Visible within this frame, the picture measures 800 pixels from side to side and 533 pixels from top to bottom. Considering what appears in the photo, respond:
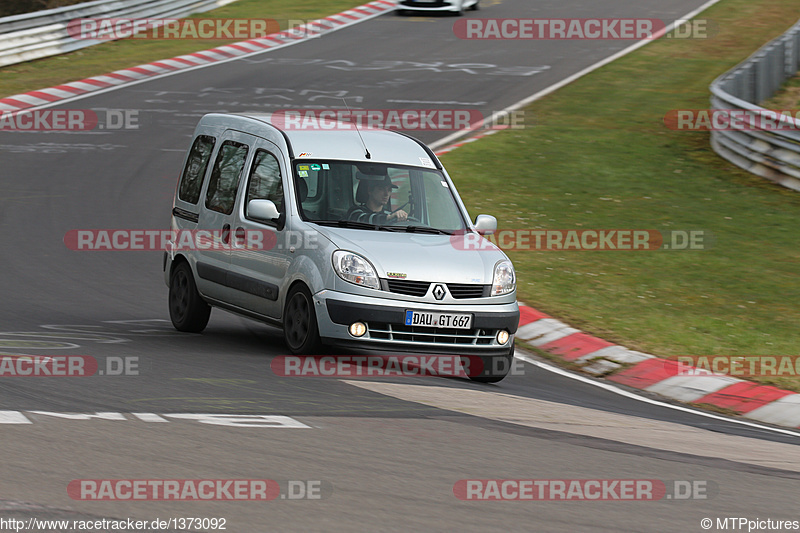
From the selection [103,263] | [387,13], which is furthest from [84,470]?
[387,13]

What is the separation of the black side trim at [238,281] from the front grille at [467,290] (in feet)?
5.20

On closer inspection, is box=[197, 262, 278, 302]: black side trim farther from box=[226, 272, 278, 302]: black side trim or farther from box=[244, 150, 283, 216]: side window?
box=[244, 150, 283, 216]: side window

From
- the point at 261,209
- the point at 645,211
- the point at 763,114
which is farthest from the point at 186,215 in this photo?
the point at 763,114

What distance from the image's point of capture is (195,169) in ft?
37.8

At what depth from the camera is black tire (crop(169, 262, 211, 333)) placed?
11141 mm

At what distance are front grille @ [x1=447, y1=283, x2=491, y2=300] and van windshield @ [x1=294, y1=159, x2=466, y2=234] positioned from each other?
82 centimetres

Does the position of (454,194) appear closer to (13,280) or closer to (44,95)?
(13,280)

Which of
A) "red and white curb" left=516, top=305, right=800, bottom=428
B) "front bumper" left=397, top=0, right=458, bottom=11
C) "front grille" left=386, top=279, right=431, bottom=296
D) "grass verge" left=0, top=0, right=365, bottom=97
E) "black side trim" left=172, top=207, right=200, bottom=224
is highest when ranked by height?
"front bumper" left=397, top=0, right=458, bottom=11

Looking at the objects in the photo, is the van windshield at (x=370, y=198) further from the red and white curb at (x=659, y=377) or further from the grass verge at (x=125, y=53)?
the grass verge at (x=125, y=53)

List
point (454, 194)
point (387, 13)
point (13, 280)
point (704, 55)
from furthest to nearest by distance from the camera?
point (387, 13)
point (704, 55)
point (13, 280)
point (454, 194)

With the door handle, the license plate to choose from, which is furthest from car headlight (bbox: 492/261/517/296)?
the door handle

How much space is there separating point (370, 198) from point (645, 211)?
27.0 ft

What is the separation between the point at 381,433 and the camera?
7027mm

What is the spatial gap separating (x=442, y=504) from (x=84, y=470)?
1751 mm
